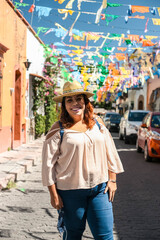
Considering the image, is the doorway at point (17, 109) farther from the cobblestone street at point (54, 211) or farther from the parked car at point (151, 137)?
the cobblestone street at point (54, 211)

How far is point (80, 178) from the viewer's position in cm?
274

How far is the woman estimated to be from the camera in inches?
106

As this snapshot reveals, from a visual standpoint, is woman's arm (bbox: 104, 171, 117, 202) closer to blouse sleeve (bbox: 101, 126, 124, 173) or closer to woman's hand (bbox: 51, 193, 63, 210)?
blouse sleeve (bbox: 101, 126, 124, 173)

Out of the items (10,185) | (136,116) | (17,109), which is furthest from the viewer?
(136,116)

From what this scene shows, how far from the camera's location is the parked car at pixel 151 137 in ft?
34.0

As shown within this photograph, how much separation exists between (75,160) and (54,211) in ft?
9.01

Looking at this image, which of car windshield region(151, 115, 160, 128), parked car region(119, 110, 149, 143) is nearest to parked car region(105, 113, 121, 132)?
parked car region(119, 110, 149, 143)

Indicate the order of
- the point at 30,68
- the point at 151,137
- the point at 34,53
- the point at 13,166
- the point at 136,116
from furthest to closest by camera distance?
the point at 136,116 → the point at 34,53 → the point at 30,68 → the point at 151,137 → the point at 13,166

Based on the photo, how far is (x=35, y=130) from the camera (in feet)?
59.5

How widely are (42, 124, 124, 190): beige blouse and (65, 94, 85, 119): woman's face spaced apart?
0.20m

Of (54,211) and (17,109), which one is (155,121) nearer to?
(17,109)

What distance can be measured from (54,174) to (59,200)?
0.23 metres

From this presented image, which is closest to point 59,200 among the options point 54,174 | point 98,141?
point 54,174

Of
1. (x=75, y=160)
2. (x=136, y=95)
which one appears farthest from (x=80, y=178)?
(x=136, y=95)
